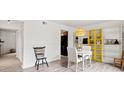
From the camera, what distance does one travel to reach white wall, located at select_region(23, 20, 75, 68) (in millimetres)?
3215

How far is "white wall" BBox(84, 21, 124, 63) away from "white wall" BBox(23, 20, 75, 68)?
6.23 ft

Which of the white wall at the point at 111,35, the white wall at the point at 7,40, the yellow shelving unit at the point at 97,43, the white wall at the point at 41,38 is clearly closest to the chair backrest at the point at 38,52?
the white wall at the point at 41,38

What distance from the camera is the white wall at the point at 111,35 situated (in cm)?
371

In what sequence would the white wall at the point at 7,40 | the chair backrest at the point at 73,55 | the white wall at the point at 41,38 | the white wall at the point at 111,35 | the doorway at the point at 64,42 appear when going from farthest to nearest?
the white wall at the point at 7,40, the doorway at the point at 64,42, the white wall at the point at 111,35, the white wall at the point at 41,38, the chair backrest at the point at 73,55

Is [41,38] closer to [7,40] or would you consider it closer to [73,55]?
[73,55]

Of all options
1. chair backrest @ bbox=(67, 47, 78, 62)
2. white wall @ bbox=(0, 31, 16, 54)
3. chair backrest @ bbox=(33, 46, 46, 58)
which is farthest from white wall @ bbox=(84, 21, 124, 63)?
white wall @ bbox=(0, 31, 16, 54)

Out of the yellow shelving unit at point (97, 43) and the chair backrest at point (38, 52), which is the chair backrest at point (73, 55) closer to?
the chair backrest at point (38, 52)

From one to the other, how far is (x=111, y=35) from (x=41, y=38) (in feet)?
9.23

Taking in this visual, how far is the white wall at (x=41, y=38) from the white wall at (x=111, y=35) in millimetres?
1899

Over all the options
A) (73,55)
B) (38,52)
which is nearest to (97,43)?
(73,55)
